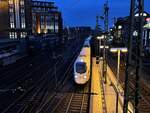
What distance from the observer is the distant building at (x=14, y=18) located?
110 meters

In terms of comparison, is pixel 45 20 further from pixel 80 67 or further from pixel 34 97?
pixel 34 97

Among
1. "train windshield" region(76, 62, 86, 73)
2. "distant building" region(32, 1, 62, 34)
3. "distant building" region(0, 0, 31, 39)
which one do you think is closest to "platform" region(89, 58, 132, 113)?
"train windshield" region(76, 62, 86, 73)

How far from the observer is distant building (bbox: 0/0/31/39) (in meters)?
110

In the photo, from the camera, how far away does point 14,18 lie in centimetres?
11938

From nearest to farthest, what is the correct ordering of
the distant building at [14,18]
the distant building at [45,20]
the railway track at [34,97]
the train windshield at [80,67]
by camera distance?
the railway track at [34,97], the train windshield at [80,67], the distant building at [14,18], the distant building at [45,20]

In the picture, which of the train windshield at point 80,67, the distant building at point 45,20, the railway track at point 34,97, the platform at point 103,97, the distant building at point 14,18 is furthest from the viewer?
the distant building at point 45,20

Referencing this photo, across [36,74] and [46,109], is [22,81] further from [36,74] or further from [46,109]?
[46,109]

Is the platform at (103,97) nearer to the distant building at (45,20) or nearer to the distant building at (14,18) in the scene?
the distant building at (14,18)

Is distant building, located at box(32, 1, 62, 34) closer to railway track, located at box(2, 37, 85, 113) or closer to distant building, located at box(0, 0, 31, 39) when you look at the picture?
distant building, located at box(0, 0, 31, 39)

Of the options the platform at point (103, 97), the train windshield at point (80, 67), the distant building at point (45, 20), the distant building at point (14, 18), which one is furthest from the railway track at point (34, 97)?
the distant building at point (45, 20)

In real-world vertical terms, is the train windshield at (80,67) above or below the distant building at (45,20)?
below

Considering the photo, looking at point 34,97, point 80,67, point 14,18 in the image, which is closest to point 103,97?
point 80,67

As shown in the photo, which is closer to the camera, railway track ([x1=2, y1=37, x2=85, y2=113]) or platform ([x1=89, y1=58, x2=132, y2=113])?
platform ([x1=89, y1=58, x2=132, y2=113])

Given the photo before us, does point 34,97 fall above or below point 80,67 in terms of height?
below
